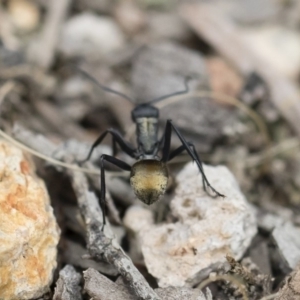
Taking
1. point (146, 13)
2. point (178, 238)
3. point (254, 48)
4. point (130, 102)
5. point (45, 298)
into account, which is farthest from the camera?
point (146, 13)

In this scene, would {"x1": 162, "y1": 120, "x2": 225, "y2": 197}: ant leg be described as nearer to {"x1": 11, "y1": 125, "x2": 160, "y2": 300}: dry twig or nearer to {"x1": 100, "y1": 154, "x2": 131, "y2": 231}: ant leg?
{"x1": 100, "y1": 154, "x2": 131, "y2": 231}: ant leg

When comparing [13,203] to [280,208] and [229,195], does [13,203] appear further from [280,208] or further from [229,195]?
[280,208]

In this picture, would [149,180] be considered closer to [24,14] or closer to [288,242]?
[288,242]

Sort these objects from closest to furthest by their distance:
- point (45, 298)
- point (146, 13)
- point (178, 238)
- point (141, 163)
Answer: point (45, 298) → point (178, 238) → point (141, 163) → point (146, 13)

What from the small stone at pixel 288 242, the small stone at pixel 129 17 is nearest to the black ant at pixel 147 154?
the small stone at pixel 288 242

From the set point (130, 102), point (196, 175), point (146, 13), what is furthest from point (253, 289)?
point (146, 13)

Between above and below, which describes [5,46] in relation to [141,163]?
below

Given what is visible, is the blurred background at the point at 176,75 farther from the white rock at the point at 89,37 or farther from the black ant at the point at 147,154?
the black ant at the point at 147,154
